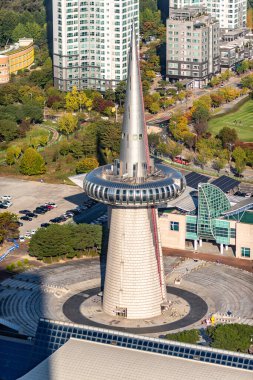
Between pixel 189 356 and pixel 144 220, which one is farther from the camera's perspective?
pixel 144 220

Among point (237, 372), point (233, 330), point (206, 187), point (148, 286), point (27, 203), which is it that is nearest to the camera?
point (237, 372)

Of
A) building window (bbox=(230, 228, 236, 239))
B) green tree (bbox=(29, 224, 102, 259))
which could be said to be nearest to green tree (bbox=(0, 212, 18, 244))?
green tree (bbox=(29, 224, 102, 259))

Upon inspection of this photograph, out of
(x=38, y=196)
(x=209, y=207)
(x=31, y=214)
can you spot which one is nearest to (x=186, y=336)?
(x=209, y=207)

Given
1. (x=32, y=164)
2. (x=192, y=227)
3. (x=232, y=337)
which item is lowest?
(x=32, y=164)

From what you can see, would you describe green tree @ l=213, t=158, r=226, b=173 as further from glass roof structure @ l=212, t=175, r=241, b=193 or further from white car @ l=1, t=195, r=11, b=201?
white car @ l=1, t=195, r=11, b=201

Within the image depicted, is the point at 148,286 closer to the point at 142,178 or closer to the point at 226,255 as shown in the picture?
the point at 142,178

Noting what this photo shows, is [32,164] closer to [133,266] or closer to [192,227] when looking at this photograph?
[192,227]

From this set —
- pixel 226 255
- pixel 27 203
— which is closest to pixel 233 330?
pixel 226 255

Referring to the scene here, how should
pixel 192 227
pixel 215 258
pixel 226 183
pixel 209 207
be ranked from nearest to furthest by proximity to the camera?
pixel 209 207 → pixel 215 258 → pixel 192 227 → pixel 226 183
